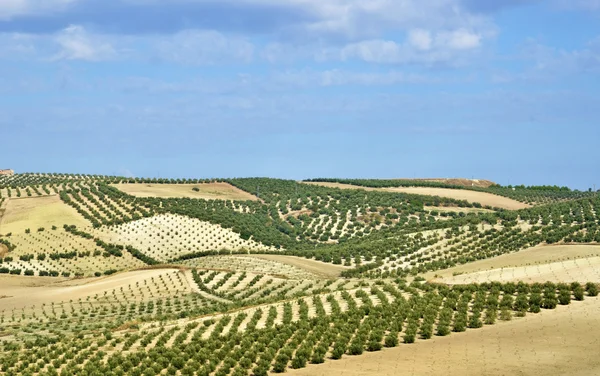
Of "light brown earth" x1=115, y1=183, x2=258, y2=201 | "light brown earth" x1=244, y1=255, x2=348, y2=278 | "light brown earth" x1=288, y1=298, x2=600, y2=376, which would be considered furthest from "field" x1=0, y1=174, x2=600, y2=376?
"light brown earth" x1=115, y1=183, x2=258, y2=201

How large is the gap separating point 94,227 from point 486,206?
60.1 meters

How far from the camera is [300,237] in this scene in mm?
137250

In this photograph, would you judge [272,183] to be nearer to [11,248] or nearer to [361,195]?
[361,195]

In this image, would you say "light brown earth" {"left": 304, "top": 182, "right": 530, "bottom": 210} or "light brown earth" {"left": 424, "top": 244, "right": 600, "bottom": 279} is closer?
"light brown earth" {"left": 424, "top": 244, "right": 600, "bottom": 279}

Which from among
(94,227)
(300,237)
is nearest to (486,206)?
(300,237)

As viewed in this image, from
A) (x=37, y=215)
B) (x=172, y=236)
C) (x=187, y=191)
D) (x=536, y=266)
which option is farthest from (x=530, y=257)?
(x=187, y=191)

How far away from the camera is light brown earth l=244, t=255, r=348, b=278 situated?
3772 inches

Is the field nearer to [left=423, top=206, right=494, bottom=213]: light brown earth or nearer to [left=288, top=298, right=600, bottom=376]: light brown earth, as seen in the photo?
[left=288, top=298, right=600, bottom=376]: light brown earth

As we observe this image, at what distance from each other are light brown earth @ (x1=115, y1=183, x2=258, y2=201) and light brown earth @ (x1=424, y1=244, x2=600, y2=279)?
227 ft

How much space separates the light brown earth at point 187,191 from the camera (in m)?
152

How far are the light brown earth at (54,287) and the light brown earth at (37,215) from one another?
26629 mm

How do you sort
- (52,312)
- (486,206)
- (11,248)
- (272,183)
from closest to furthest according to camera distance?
(52,312), (11,248), (486,206), (272,183)

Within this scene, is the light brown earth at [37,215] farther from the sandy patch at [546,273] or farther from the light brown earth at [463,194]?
the sandy patch at [546,273]

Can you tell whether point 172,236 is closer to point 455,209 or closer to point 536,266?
point 455,209
